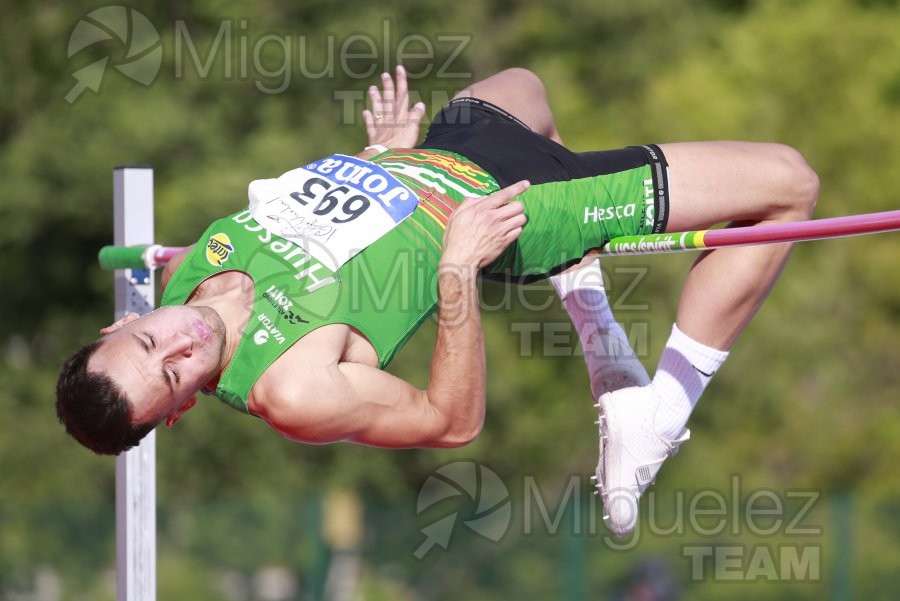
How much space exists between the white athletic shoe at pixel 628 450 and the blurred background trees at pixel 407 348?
5.09 meters

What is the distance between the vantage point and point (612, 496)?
3566 millimetres

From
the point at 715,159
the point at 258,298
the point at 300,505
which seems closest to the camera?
the point at 258,298

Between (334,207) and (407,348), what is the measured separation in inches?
267

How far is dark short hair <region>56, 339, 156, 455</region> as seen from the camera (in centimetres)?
301

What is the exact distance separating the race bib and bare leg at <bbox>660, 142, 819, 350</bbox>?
74 centimetres

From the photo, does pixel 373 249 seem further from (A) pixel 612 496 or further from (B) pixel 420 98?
(B) pixel 420 98

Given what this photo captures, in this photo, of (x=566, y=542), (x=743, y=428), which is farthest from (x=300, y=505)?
(x=743, y=428)

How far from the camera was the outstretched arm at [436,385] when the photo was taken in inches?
118

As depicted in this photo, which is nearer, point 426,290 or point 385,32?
point 426,290

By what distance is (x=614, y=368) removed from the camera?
3.77m

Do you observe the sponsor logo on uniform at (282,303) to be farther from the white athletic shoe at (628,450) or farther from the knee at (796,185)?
the knee at (796,185)

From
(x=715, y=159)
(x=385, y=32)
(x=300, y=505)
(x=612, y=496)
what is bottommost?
(x=300, y=505)

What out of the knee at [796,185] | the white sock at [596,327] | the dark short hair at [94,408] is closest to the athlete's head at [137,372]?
the dark short hair at [94,408]

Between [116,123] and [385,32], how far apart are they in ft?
7.09
